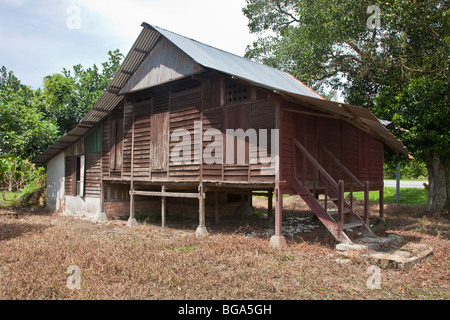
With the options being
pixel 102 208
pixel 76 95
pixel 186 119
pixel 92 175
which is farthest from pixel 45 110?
pixel 186 119

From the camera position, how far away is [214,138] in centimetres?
1055

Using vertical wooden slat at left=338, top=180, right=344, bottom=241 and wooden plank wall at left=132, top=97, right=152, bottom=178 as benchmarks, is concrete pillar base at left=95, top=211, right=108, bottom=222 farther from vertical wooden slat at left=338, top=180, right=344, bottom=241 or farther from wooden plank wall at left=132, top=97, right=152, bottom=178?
vertical wooden slat at left=338, top=180, right=344, bottom=241

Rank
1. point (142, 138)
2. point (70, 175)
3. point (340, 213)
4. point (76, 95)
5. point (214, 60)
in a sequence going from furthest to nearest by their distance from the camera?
point (76, 95) < point (70, 175) < point (142, 138) < point (214, 60) < point (340, 213)

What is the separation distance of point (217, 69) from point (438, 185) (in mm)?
11516

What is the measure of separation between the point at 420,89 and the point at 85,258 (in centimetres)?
1351

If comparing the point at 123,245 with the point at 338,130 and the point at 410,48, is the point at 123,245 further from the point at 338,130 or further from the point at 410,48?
the point at 410,48

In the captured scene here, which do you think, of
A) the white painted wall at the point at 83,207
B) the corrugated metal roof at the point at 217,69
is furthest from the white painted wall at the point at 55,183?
the corrugated metal roof at the point at 217,69

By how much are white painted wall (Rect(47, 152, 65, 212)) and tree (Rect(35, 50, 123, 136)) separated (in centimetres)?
450

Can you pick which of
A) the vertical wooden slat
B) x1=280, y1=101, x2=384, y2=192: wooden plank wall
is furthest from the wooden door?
the vertical wooden slat

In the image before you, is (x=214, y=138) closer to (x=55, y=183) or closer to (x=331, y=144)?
(x=331, y=144)

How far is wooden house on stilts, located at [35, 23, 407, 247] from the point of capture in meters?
9.30

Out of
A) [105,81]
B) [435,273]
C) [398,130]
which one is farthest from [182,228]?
[105,81]

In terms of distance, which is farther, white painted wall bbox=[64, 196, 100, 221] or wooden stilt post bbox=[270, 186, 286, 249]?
white painted wall bbox=[64, 196, 100, 221]
